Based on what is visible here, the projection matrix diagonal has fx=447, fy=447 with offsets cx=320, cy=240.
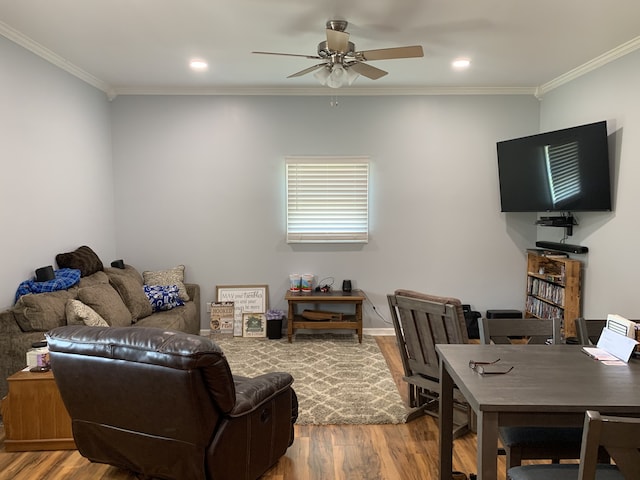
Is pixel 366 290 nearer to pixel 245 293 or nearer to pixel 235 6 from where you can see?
pixel 245 293

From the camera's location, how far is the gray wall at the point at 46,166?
3.57 meters

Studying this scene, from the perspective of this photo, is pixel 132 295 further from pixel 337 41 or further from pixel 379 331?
pixel 337 41

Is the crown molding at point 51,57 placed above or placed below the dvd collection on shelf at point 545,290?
above

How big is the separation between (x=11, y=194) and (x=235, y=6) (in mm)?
2322

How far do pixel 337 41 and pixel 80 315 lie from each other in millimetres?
2854

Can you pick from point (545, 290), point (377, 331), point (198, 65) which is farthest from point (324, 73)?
point (545, 290)

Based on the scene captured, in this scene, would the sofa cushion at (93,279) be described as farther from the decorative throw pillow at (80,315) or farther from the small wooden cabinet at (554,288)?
the small wooden cabinet at (554,288)

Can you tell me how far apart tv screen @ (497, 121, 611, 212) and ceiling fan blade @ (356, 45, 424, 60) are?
2.02m

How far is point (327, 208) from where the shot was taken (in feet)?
18.1

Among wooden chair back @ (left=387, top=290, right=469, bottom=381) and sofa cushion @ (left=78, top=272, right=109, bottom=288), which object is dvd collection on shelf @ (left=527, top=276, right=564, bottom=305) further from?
sofa cushion @ (left=78, top=272, right=109, bottom=288)

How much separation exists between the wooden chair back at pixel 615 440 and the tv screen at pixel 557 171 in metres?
3.38

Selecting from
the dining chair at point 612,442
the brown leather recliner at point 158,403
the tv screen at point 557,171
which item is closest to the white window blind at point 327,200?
the tv screen at point 557,171

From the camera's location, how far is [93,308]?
3.79m

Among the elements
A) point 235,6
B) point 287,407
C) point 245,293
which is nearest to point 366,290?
point 245,293
